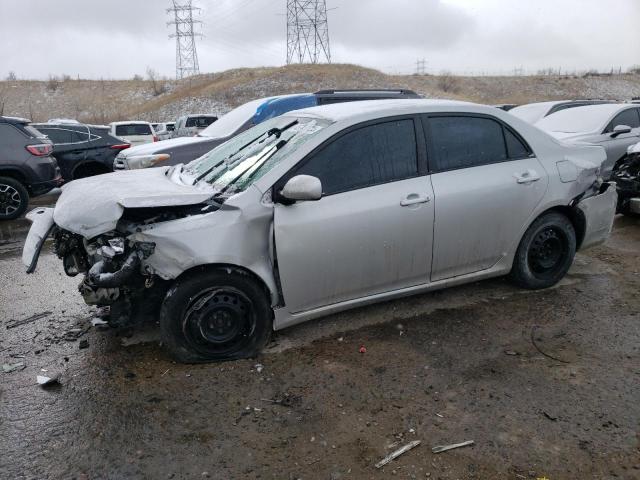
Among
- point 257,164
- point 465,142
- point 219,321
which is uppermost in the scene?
point 465,142

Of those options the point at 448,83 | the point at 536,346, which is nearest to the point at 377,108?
the point at 536,346

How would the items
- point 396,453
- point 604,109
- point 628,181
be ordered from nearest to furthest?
point 396,453 → point 628,181 → point 604,109

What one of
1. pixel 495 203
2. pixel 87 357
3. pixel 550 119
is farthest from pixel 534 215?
pixel 550 119

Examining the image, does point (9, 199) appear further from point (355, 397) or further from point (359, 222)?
point (355, 397)

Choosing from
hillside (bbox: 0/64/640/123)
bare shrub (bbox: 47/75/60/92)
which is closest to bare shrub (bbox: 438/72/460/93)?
hillside (bbox: 0/64/640/123)

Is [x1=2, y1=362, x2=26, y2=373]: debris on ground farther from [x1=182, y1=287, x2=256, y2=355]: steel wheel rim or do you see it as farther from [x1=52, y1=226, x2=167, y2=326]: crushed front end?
[x1=182, y1=287, x2=256, y2=355]: steel wheel rim

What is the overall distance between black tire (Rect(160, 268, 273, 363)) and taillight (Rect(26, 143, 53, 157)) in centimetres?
683

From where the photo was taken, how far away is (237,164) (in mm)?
3852

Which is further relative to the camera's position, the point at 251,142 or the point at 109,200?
the point at 251,142

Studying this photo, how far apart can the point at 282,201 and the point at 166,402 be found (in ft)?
4.72

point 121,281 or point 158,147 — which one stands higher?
point 158,147

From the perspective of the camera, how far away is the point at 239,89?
44812 mm

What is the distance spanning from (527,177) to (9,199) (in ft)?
27.1

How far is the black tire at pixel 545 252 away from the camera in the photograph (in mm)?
4195
